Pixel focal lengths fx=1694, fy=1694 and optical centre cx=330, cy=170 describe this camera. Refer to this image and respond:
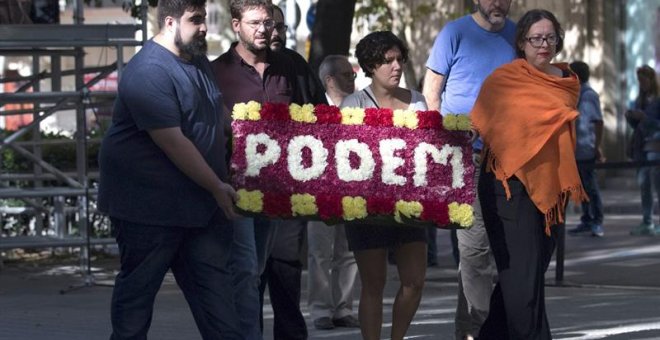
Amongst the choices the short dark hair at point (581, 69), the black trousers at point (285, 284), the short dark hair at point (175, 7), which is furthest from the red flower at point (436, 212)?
the short dark hair at point (581, 69)

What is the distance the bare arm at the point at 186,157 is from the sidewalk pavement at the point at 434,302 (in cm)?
327

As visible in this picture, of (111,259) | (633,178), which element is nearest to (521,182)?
(111,259)

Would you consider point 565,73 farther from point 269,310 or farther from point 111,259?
point 111,259

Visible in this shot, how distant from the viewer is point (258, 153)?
7.49m

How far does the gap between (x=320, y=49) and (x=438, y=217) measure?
7.64 m

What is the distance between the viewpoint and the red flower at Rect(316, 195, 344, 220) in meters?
7.46

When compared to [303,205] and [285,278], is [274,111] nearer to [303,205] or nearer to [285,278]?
[303,205]

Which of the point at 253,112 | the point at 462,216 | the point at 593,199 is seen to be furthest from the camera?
the point at 593,199

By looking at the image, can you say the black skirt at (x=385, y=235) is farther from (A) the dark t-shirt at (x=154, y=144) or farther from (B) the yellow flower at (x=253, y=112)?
(A) the dark t-shirt at (x=154, y=144)

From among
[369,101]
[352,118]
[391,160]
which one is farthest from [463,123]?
[369,101]

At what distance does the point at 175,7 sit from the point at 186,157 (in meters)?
0.65

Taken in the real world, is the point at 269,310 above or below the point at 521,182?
below

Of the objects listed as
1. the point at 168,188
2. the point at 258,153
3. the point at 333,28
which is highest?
the point at 333,28

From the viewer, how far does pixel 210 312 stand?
22.9ft
